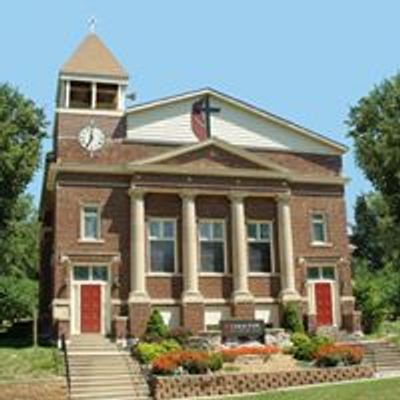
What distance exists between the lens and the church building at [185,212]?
33.2 m

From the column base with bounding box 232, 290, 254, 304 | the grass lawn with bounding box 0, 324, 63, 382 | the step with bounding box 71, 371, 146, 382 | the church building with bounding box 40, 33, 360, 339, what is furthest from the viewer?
the column base with bounding box 232, 290, 254, 304

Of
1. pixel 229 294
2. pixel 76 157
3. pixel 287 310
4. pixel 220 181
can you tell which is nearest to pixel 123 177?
pixel 76 157

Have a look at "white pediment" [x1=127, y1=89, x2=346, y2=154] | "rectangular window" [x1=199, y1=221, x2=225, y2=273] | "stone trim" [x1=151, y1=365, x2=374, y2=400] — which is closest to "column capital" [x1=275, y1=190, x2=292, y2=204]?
"white pediment" [x1=127, y1=89, x2=346, y2=154]

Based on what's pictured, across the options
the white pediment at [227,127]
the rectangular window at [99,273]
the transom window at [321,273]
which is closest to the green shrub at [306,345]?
the transom window at [321,273]

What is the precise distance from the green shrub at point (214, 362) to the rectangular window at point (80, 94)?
1530cm

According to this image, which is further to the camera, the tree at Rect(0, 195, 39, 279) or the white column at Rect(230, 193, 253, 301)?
the tree at Rect(0, 195, 39, 279)

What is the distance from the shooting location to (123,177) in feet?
113

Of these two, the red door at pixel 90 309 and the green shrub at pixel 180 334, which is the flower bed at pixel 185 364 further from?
the red door at pixel 90 309

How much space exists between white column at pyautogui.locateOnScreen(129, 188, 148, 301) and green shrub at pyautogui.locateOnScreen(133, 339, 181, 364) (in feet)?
12.6

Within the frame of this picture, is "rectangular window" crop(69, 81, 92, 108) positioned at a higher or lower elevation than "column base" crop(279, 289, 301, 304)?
higher

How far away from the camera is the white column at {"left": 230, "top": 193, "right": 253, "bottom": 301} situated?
3428 cm

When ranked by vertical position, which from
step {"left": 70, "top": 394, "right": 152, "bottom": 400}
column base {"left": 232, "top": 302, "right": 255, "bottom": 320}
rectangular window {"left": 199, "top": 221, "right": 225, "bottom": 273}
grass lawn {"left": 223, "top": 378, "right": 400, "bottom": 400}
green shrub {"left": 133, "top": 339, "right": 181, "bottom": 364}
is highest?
rectangular window {"left": 199, "top": 221, "right": 225, "bottom": 273}

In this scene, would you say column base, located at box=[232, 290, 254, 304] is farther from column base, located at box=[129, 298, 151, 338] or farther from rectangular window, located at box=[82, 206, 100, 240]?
rectangular window, located at box=[82, 206, 100, 240]

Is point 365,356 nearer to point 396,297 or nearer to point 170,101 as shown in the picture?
point 170,101
